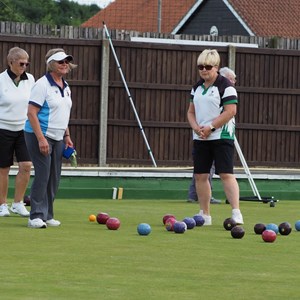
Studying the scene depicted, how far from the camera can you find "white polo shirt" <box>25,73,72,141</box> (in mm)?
11492

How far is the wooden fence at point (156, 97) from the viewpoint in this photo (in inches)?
793

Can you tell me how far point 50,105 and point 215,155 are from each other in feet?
5.65

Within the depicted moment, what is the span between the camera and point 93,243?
10062mm

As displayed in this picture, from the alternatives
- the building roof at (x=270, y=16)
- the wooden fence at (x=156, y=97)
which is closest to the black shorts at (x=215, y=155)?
the wooden fence at (x=156, y=97)

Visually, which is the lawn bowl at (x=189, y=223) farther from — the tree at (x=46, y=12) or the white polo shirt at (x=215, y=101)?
the tree at (x=46, y=12)

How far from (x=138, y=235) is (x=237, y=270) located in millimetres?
2531

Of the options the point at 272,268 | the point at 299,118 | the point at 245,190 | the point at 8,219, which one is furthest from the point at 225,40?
the point at 272,268

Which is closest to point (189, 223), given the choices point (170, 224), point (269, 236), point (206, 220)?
point (170, 224)

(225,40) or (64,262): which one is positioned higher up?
(225,40)

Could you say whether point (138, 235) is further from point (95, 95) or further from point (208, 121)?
point (95, 95)

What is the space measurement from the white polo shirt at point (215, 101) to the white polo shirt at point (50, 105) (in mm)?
1324

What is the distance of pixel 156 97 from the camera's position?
67.1ft

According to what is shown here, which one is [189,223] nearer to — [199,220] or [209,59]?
[199,220]

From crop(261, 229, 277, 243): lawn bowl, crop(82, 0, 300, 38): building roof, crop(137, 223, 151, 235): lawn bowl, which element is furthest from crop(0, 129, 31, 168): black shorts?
crop(82, 0, 300, 38): building roof
